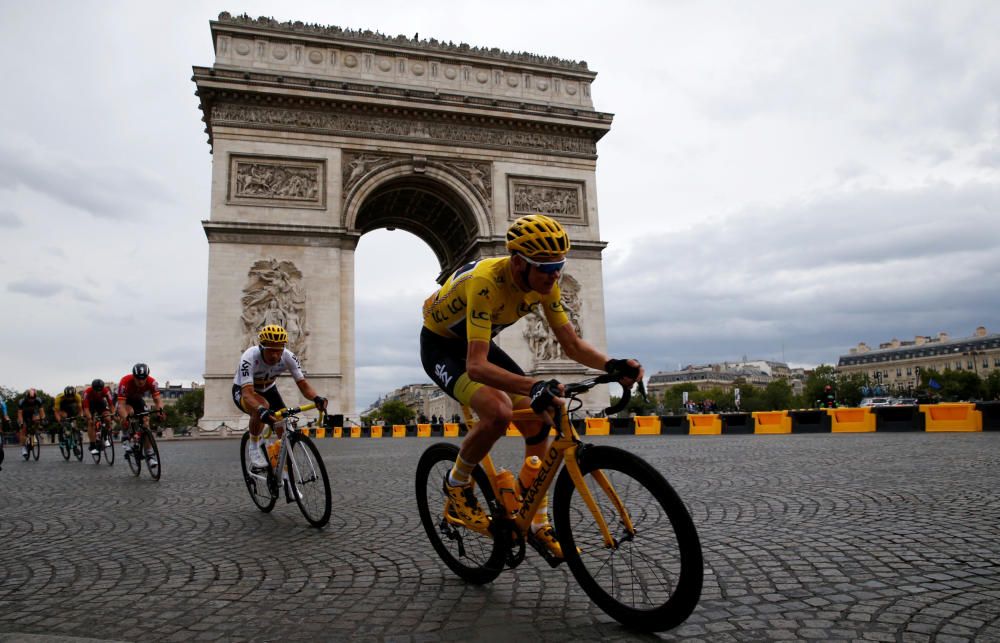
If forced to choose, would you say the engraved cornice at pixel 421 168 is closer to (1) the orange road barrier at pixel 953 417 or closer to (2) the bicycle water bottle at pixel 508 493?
(1) the orange road barrier at pixel 953 417

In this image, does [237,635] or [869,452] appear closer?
[237,635]

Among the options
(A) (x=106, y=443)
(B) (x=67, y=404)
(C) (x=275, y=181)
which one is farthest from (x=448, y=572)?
(C) (x=275, y=181)

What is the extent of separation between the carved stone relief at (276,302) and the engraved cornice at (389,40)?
8951 mm

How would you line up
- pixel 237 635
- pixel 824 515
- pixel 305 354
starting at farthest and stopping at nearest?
pixel 305 354, pixel 824 515, pixel 237 635

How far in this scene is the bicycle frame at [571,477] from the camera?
2.62 m

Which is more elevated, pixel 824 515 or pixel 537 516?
pixel 537 516

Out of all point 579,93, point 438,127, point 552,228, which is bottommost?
point 552,228

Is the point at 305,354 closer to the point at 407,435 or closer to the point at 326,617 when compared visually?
the point at 407,435

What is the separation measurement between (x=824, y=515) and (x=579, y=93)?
27.1m

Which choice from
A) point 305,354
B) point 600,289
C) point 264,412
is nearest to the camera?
point 264,412

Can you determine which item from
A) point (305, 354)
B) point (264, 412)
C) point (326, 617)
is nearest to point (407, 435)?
point (305, 354)

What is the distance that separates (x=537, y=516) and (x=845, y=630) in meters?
1.19

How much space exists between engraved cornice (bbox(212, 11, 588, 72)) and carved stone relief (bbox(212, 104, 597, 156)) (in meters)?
3.06

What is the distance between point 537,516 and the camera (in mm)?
2939
